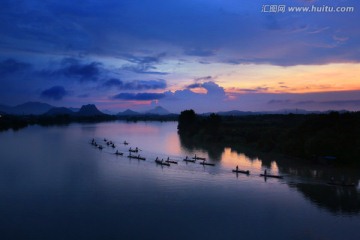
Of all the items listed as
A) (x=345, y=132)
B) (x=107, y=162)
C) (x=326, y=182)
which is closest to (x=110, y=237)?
(x=326, y=182)

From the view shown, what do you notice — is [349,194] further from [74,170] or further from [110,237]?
[74,170]

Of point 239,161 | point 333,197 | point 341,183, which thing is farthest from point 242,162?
point 333,197

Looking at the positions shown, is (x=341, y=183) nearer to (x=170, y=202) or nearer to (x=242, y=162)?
(x=242, y=162)

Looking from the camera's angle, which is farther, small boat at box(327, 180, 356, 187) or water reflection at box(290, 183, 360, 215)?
small boat at box(327, 180, 356, 187)

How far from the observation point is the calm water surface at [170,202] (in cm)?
1916

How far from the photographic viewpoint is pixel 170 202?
24156 millimetres

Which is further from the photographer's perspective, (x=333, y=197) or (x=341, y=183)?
(x=341, y=183)

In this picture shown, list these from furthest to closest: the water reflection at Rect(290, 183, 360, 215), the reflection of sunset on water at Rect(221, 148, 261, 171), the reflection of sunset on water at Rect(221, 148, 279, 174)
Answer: the reflection of sunset on water at Rect(221, 148, 261, 171) → the reflection of sunset on water at Rect(221, 148, 279, 174) → the water reflection at Rect(290, 183, 360, 215)

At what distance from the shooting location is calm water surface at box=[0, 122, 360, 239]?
1916 centimetres

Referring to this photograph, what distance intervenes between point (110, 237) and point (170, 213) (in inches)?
192

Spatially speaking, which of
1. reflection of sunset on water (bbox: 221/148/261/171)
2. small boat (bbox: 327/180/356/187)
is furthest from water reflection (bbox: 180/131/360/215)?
small boat (bbox: 327/180/356/187)

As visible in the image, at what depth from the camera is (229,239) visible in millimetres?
18141

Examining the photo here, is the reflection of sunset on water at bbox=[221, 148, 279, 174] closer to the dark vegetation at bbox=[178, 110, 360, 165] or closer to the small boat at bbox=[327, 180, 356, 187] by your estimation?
the dark vegetation at bbox=[178, 110, 360, 165]

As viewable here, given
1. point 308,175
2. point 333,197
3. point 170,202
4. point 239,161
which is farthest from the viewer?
point 239,161
